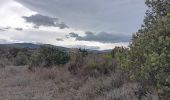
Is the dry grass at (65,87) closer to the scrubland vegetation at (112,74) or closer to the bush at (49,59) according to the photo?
the scrubland vegetation at (112,74)

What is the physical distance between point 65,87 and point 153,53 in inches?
404

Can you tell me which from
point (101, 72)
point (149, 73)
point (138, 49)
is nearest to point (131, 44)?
point (138, 49)

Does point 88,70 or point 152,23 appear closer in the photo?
point 152,23

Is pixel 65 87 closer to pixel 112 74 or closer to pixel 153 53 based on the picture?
pixel 112 74

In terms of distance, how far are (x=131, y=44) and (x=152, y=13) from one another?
2.91 ft

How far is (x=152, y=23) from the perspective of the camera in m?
9.50

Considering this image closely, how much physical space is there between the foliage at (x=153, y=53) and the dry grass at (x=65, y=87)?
3.15 metres

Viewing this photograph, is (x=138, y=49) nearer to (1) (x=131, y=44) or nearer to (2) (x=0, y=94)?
(1) (x=131, y=44)

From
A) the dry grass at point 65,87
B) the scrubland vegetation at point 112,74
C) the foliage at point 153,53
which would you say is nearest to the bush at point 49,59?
the scrubland vegetation at point 112,74

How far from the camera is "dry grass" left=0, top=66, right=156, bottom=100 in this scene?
48.6 feet

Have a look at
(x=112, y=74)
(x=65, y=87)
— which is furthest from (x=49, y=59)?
(x=65, y=87)

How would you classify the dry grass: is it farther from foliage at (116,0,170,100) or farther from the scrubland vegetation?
foliage at (116,0,170,100)

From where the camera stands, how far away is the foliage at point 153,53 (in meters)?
8.33

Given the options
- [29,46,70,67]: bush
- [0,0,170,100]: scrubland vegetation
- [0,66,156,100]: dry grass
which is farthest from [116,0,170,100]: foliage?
[29,46,70,67]: bush
